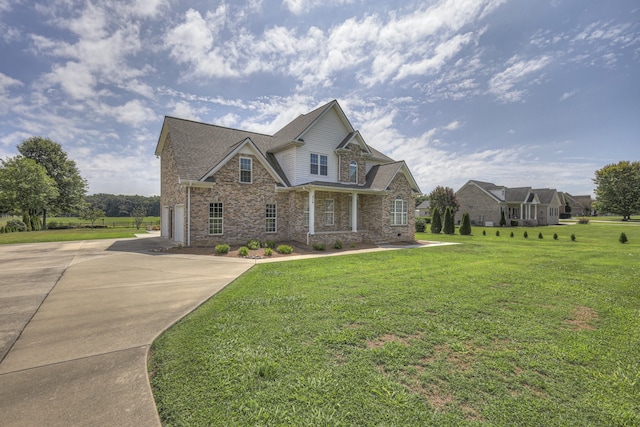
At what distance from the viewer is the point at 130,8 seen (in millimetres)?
11180

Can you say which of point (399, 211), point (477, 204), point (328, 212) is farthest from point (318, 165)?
point (477, 204)

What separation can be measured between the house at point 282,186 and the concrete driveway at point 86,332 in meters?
6.07

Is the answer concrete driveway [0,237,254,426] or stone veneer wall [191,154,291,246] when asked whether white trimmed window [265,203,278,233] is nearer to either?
stone veneer wall [191,154,291,246]

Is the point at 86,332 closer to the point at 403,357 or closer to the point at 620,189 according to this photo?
the point at 403,357

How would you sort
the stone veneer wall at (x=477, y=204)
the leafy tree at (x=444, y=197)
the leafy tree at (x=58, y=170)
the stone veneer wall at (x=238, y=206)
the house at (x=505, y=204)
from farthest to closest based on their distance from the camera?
the house at (x=505, y=204), the stone veneer wall at (x=477, y=204), the leafy tree at (x=444, y=197), the leafy tree at (x=58, y=170), the stone veneer wall at (x=238, y=206)

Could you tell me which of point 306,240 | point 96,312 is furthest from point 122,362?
point 306,240

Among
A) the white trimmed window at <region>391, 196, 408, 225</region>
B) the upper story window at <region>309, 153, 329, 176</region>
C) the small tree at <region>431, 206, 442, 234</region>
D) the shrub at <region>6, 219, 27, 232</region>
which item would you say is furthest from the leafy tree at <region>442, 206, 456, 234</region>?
the shrub at <region>6, 219, 27, 232</region>

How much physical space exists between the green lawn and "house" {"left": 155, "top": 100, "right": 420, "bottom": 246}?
9158 mm

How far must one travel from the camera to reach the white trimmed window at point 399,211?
20.2 metres

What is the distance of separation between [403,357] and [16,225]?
40720 mm

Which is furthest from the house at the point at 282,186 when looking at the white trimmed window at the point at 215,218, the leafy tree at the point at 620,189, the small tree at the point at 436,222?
the leafy tree at the point at 620,189

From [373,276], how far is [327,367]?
18.4 ft

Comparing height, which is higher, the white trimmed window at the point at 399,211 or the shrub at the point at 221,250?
the white trimmed window at the point at 399,211

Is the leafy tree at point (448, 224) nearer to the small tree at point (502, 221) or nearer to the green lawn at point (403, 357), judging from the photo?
the small tree at point (502, 221)
